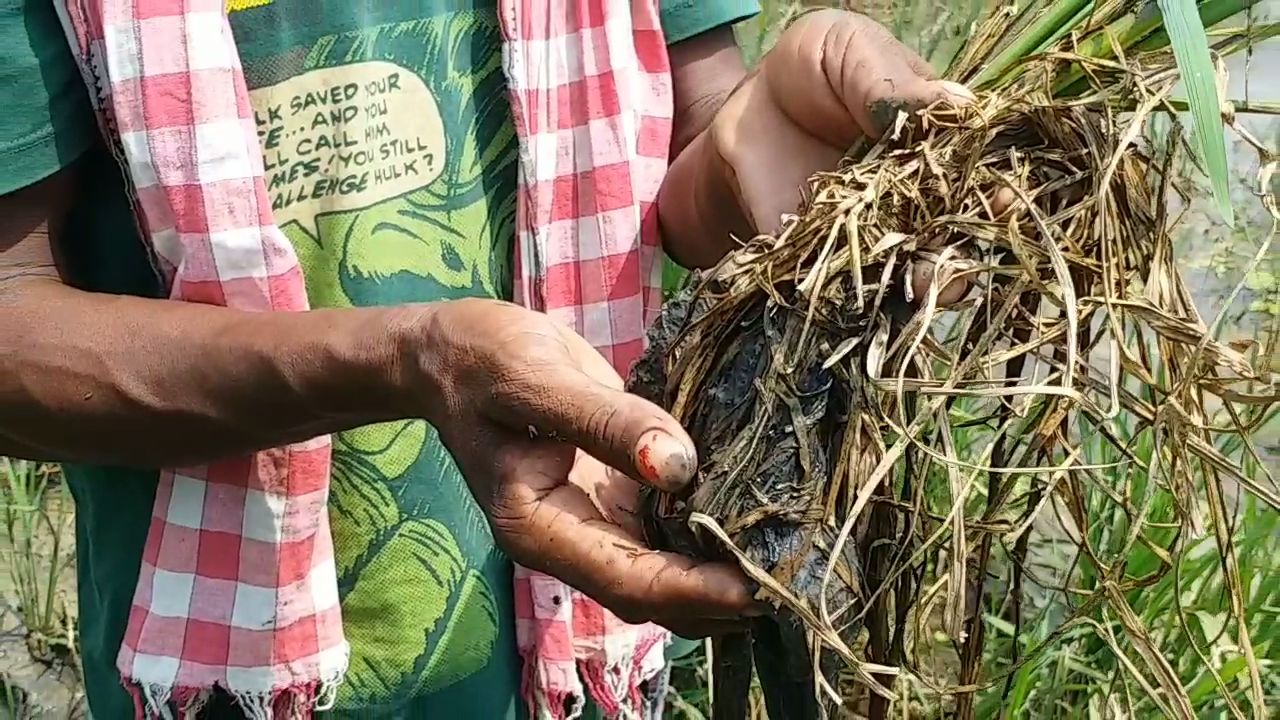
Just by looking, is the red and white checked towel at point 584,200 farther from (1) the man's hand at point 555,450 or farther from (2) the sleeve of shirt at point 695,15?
(1) the man's hand at point 555,450

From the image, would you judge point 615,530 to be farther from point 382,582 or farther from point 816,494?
point 382,582

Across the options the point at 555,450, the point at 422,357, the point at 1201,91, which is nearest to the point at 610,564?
the point at 555,450

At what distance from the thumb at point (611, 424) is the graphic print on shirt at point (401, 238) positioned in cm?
29

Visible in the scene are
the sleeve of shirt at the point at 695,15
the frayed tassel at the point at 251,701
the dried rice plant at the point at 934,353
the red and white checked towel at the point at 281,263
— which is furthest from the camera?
the sleeve of shirt at the point at 695,15

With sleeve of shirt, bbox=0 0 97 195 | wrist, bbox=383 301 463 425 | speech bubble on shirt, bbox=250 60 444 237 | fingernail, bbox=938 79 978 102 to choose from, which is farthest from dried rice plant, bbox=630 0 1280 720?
sleeve of shirt, bbox=0 0 97 195

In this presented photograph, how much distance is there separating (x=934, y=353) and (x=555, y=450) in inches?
10.5

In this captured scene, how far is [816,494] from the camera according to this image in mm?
894

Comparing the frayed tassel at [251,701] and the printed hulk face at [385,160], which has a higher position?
the printed hulk face at [385,160]

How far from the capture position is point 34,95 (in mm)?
939

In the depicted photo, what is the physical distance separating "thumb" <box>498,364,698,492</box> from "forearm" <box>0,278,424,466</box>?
139mm

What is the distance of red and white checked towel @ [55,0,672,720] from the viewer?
3.21ft

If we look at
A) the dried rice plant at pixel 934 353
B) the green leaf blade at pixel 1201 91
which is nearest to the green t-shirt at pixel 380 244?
the dried rice plant at pixel 934 353

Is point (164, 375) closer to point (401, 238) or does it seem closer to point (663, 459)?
point (401, 238)

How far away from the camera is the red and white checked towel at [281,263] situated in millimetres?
978
